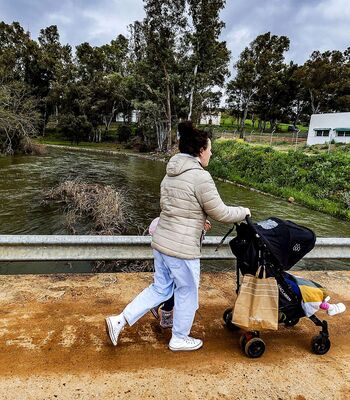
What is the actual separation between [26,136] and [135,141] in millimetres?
19443

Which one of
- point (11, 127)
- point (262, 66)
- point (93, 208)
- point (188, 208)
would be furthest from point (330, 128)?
point (188, 208)

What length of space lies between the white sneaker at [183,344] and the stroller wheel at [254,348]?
41 cm

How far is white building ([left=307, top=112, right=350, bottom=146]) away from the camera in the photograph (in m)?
33.4

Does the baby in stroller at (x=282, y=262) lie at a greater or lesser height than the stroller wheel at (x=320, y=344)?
greater

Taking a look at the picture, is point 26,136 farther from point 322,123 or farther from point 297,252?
point 322,123

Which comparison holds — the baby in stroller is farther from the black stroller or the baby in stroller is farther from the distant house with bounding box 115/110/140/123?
the distant house with bounding box 115/110/140/123

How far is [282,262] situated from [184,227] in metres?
0.87

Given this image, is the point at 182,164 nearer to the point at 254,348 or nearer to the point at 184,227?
the point at 184,227

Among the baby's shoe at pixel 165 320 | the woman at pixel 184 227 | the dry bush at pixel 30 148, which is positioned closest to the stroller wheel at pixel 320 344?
the woman at pixel 184 227

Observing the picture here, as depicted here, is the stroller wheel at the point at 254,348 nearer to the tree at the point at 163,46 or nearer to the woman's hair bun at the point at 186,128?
the woman's hair bun at the point at 186,128

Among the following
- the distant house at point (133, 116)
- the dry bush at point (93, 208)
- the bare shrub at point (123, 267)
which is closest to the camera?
the bare shrub at point (123, 267)

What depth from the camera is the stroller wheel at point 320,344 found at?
2.59 meters

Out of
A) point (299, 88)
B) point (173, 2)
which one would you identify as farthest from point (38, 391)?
point (299, 88)

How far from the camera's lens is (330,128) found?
114 ft
